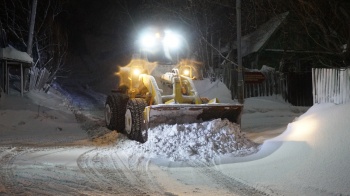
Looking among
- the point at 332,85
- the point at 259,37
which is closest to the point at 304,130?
the point at 332,85

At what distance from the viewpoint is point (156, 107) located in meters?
10.1

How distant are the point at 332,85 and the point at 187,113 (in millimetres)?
3831

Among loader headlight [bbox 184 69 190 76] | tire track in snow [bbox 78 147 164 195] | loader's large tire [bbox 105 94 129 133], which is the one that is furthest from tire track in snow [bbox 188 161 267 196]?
loader's large tire [bbox 105 94 129 133]

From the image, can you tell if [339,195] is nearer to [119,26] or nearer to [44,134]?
[44,134]

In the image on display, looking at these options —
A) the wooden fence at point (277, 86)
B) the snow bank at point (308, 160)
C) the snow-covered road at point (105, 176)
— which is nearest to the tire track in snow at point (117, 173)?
the snow-covered road at point (105, 176)

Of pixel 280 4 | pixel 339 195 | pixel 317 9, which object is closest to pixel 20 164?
pixel 339 195

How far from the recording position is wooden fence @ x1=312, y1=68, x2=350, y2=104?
9.88 metres

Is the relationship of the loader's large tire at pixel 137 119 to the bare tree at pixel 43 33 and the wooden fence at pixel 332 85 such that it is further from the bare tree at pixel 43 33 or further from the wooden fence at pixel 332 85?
the bare tree at pixel 43 33

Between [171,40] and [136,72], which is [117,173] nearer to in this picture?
[136,72]

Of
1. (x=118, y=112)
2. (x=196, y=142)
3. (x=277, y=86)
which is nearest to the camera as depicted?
(x=196, y=142)

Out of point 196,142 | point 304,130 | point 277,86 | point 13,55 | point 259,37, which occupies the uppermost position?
point 259,37

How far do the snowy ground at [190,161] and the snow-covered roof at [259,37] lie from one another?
15.7 metres

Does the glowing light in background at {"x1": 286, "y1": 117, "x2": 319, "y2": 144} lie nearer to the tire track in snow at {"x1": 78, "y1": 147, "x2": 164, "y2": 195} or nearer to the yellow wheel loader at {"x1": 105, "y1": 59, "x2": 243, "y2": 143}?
the yellow wheel loader at {"x1": 105, "y1": 59, "x2": 243, "y2": 143}

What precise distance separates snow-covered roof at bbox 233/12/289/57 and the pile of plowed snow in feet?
61.0
